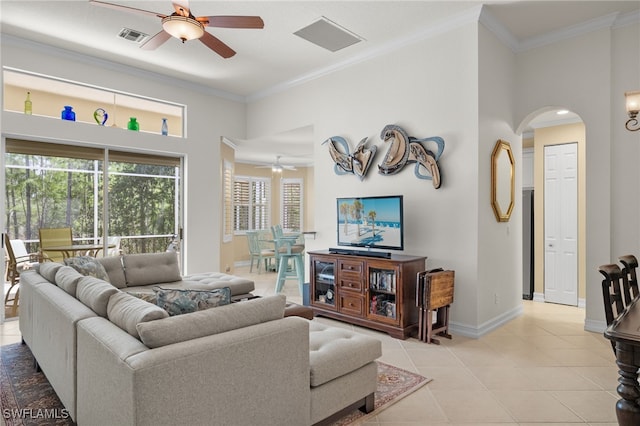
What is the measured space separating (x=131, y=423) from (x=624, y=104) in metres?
4.91

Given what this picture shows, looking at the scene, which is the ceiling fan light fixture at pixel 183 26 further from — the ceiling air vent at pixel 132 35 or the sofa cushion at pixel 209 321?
the sofa cushion at pixel 209 321

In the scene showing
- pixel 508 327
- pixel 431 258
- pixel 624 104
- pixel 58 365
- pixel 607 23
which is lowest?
pixel 508 327

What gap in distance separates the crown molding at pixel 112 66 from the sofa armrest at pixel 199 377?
164 inches

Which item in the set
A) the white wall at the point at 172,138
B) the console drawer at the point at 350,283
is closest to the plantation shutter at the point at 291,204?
the white wall at the point at 172,138

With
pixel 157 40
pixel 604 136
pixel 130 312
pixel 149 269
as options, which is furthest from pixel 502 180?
pixel 149 269

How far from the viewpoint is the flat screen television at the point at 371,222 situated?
419 cm

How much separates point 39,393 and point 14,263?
97.2 inches

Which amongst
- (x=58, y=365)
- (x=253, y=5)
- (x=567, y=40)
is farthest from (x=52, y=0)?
(x=567, y=40)

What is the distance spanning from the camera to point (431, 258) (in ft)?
13.9

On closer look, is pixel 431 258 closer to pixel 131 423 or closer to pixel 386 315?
pixel 386 315

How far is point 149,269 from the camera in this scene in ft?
14.5

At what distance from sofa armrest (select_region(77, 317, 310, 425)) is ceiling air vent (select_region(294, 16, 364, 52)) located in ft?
10.7

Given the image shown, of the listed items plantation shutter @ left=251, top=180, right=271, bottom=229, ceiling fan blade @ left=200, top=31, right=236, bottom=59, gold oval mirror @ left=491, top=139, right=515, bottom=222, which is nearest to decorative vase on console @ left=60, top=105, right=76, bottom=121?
ceiling fan blade @ left=200, top=31, right=236, bottom=59

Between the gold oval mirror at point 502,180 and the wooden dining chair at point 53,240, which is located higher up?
the gold oval mirror at point 502,180
